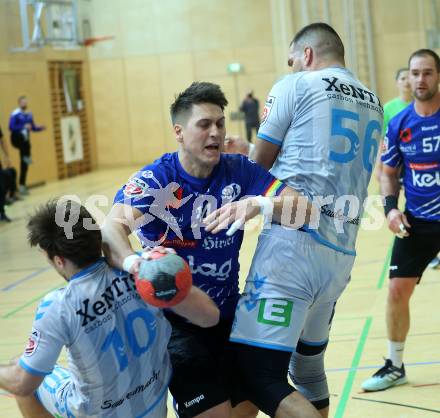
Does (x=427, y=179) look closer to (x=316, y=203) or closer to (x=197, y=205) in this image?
(x=316, y=203)

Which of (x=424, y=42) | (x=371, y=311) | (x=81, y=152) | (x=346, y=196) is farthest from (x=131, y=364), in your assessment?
(x=81, y=152)

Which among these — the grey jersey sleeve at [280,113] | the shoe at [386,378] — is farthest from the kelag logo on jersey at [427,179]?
the grey jersey sleeve at [280,113]

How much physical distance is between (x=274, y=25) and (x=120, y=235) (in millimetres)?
21268

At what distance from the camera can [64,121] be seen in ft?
79.0

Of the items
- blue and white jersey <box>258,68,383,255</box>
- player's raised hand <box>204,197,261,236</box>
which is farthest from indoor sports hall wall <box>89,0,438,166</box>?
player's raised hand <box>204,197,261,236</box>

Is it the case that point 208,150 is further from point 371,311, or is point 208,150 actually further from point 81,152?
point 81,152

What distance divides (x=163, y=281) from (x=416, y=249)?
2867 mm

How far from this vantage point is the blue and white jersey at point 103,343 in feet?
10.2

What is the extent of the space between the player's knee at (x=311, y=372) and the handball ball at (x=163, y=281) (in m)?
1.16

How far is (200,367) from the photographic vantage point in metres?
3.49

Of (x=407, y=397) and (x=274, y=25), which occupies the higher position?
(x=274, y=25)

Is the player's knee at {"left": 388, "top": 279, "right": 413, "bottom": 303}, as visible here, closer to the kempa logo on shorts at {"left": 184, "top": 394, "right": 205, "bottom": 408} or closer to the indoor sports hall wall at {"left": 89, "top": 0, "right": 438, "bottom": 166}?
the kempa logo on shorts at {"left": 184, "top": 394, "right": 205, "bottom": 408}

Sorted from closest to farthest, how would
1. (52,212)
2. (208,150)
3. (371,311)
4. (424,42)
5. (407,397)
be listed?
(52,212) → (208,150) → (407,397) → (371,311) → (424,42)

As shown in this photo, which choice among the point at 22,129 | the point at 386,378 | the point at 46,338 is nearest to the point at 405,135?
the point at 386,378
